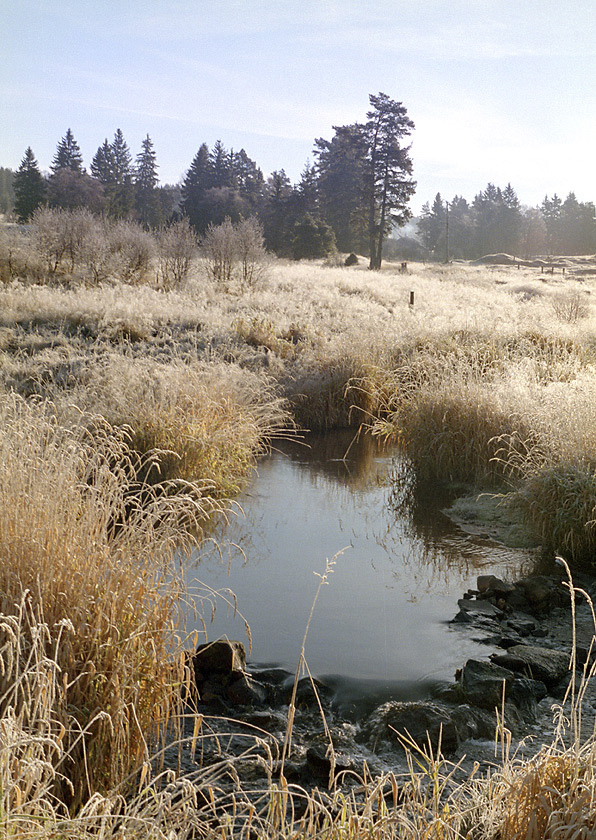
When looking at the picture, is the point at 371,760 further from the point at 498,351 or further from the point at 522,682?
the point at 498,351

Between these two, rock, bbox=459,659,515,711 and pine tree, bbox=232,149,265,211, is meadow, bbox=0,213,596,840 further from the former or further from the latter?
pine tree, bbox=232,149,265,211

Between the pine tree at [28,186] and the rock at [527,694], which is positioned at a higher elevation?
the pine tree at [28,186]

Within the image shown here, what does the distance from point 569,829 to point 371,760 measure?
4.70ft

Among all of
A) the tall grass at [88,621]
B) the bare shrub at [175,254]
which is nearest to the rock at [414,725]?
the tall grass at [88,621]

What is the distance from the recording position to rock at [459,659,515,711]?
3.76m

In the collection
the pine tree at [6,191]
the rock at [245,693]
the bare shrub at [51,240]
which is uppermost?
the pine tree at [6,191]

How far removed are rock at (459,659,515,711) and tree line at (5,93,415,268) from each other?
35.8 m

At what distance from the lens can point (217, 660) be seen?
13.0ft

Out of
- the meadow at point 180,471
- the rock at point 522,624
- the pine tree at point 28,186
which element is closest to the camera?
the meadow at point 180,471

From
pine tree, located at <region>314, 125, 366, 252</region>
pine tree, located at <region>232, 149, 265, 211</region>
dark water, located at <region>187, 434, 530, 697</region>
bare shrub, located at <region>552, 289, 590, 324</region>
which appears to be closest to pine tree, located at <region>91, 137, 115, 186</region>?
pine tree, located at <region>232, 149, 265, 211</region>

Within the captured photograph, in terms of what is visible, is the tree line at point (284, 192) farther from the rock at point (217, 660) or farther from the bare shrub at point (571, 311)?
the rock at point (217, 660)

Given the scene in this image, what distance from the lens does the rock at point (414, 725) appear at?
345 cm

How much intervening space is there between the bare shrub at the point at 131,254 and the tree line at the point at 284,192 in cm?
1713

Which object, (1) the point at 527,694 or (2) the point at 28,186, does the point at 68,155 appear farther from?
(1) the point at 527,694
